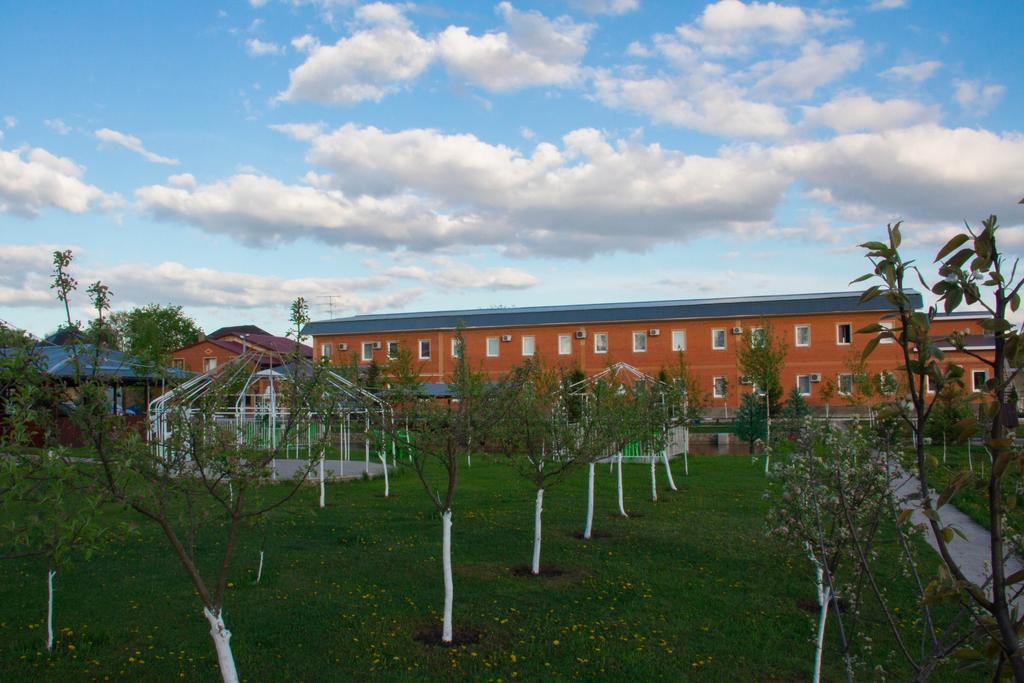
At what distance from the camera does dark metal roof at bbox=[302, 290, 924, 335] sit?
4441 centimetres

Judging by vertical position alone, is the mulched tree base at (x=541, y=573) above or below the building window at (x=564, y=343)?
below

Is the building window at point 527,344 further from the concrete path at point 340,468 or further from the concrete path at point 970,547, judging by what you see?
the concrete path at point 970,547

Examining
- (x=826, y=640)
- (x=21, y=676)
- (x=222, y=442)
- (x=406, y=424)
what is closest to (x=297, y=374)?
(x=222, y=442)

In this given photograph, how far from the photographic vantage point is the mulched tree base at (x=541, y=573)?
414 inches

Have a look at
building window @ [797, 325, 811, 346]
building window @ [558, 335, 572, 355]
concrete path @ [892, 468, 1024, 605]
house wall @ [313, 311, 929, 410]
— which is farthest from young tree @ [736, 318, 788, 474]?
concrete path @ [892, 468, 1024, 605]

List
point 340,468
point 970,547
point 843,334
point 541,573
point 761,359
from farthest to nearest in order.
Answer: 1. point 843,334
2. point 761,359
3. point 340,468
4. point 970,547
5. point 541,573

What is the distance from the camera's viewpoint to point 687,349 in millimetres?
46156

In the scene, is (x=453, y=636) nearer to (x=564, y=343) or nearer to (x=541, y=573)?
(x=541, y=573)

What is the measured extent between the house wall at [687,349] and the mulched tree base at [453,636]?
3322 centimetres

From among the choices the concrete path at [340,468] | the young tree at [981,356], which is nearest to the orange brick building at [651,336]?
the concrete path at [340,468]

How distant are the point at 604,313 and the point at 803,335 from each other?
11238mm

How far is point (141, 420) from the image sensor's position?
5312 mm

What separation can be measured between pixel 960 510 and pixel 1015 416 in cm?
1683

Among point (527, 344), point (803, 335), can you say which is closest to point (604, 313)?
point (527, 344)
